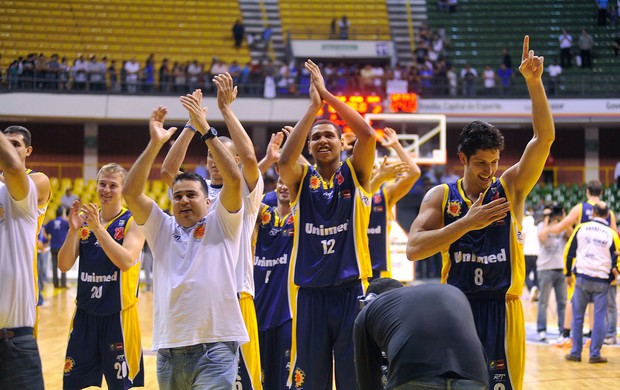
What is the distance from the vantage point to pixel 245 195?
18.1 ft

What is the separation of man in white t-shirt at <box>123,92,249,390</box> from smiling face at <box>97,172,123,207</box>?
5.68 ft

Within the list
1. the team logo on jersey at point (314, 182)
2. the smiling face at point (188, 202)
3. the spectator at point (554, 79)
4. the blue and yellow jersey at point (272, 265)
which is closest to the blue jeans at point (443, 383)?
the smiling face at point (188, 202)

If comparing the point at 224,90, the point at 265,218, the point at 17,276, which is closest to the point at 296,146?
the point at 224,90

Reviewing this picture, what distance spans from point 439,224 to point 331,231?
1051mm

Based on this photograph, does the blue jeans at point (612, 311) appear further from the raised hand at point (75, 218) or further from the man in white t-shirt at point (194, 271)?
the man in white t-shirt at point (194, 271)

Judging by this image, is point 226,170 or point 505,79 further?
point 505,79

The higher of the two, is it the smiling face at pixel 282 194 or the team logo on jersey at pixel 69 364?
the smiling face at pixel 282 194

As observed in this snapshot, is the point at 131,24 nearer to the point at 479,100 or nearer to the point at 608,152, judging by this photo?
the point at 479,100

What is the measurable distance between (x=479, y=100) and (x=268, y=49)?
330 inches

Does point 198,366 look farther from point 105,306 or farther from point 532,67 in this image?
point 532,67

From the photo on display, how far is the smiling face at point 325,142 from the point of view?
604 centimetres

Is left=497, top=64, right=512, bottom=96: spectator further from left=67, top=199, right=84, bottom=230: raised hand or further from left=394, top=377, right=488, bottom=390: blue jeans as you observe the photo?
left=394, top=377, right=488, bottom=390: blue jeans

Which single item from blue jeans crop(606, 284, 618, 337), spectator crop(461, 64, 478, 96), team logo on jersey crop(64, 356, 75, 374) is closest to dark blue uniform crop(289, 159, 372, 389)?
team logo on jersey crop(64, 356, 75, 374)

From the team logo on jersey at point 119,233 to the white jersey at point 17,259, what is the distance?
1.94 meters
